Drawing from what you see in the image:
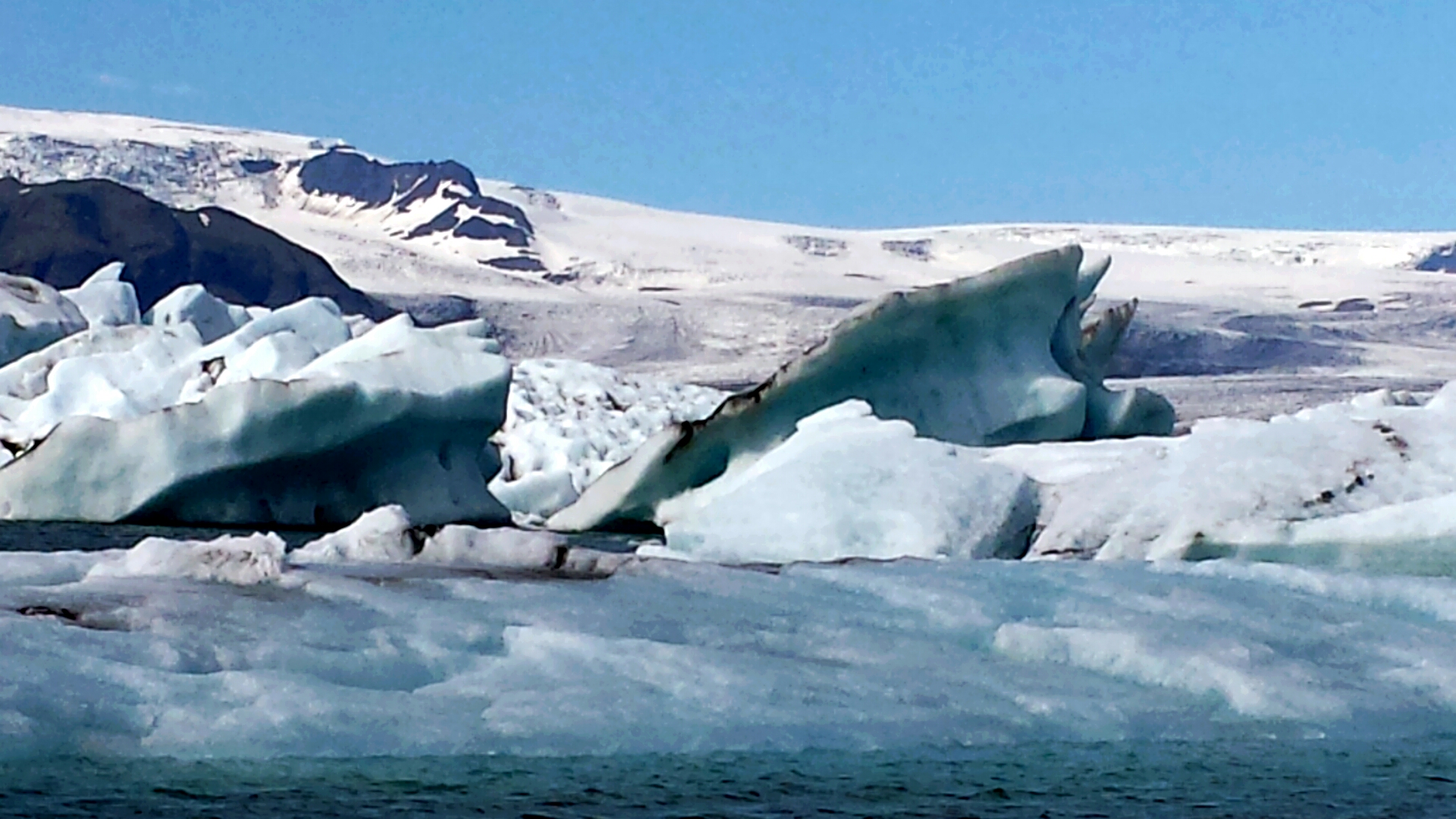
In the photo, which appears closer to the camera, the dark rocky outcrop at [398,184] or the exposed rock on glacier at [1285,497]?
the exposed rock on glacier at [1285,497]

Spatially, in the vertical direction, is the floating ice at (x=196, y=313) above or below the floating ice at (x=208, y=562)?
above

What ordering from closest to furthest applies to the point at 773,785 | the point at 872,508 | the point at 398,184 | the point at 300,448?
the point at 773,785 < the point at 872,508 < the point at 300,448 < the point at 398,184

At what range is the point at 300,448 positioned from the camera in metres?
9.13

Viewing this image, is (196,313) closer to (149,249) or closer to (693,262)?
(149,249)

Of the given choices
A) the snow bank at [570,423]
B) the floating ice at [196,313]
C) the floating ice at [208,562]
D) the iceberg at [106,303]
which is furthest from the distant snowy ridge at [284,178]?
the floating ice at [208,562]

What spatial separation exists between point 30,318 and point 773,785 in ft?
39.5

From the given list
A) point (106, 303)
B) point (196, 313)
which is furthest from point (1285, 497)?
point (106, 303)

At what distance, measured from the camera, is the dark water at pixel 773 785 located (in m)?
2.55

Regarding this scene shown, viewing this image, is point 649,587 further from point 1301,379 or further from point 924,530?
point 1301,379

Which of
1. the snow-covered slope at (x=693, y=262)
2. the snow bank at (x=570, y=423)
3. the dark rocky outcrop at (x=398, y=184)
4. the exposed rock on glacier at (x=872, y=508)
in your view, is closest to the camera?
the exposed rock on glacier at (x=872, y=508)

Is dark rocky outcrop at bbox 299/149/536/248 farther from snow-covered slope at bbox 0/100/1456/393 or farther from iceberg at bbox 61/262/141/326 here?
iceberg at bbox 61/262/141/326

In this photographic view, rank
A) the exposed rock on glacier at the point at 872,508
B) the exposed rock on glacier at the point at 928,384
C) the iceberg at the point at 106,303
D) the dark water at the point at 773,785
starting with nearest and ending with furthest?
the dark water at the point at 773,785, the exposed rock on glacier at the point at 872,508, the exposed rock on glacier at the point at 928,384, the iceberg at the point at 106,303

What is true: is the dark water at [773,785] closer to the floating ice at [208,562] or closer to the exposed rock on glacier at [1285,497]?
the floating ice at [208,562]

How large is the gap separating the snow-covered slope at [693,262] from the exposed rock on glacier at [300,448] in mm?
15190
